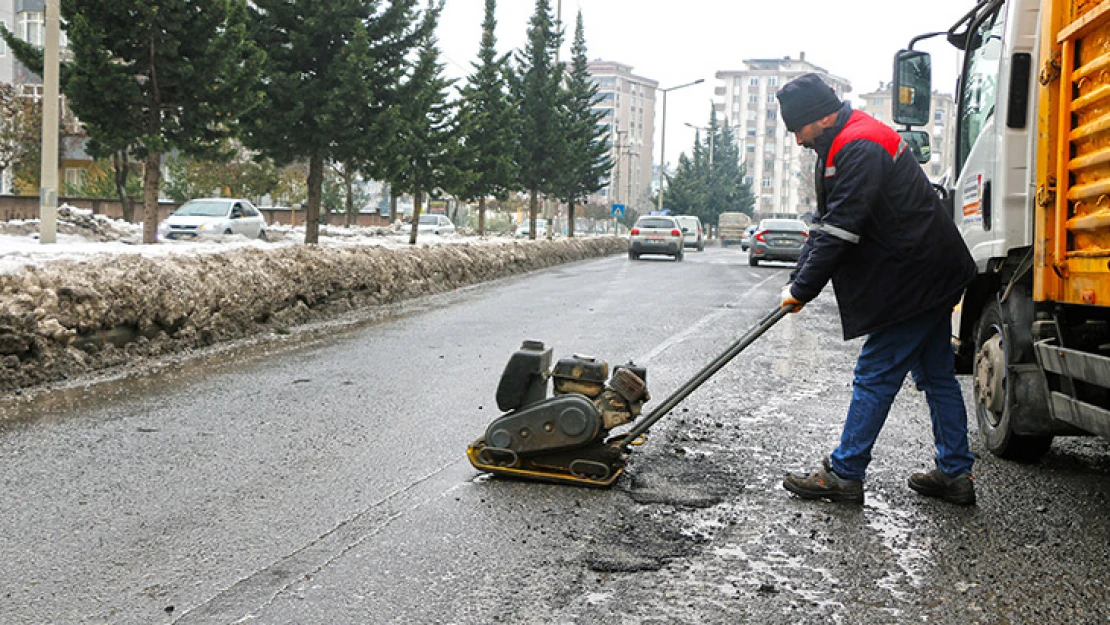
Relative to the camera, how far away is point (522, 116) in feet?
144

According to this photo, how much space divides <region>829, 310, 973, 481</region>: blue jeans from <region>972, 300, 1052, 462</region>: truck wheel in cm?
52

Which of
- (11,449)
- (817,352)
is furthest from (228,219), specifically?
(11,449)

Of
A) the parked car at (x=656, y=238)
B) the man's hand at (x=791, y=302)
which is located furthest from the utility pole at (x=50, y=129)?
the parked car at (x=656, y=238)

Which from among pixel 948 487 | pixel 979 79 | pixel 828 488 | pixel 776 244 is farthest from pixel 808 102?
pixel 776 244

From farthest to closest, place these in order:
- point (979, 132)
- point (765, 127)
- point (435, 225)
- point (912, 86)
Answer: point (765, 127), point (435, 225), point (912, 86), point (979, 132)

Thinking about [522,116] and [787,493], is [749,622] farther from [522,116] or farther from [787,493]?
[522,116]

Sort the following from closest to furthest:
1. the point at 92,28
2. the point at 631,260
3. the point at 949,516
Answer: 1. the point at 949,516
2. the point at 92,28
3. the point at 631,260

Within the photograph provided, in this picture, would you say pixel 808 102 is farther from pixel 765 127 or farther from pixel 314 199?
pixel 765 127

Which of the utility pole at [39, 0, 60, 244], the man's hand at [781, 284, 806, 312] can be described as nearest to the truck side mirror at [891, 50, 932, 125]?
the man's hand at [781, 284, 806, 312]

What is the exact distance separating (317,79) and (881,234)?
19376 millimetres

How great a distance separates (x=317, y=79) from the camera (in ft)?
74.3

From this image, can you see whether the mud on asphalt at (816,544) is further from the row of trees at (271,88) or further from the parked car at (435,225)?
the parked car at (435,225)

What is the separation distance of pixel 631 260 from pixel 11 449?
30489mm

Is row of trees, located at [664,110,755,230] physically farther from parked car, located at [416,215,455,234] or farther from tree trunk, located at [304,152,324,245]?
tree trunk, located at [304,152,324,245]
